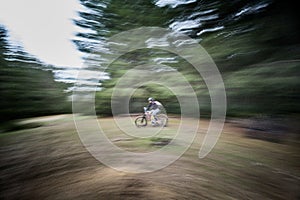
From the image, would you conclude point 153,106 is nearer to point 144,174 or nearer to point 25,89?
point 144,174

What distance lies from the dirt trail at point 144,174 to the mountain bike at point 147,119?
0.06m

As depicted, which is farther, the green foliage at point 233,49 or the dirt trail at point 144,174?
the dirt trail at point 144,174

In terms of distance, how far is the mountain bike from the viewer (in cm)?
151

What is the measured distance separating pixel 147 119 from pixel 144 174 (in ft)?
1.60

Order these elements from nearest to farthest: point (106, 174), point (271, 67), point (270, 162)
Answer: point (271, 67) → point (270, 162) → point (106, 174)

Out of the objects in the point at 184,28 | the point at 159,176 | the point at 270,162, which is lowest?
the point at 159,176

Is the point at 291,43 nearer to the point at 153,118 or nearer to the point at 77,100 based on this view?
the point at 153,118

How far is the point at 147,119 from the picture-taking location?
153cm

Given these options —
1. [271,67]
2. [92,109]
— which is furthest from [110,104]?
[271,67]

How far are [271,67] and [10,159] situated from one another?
1913 mm

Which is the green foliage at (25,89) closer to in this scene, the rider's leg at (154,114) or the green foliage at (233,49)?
the green foliage at (233,49)

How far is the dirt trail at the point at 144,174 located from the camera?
146 centimetres

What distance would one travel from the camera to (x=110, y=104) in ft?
4.98

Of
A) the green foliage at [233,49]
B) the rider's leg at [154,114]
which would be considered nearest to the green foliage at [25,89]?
the green foliage at [233,49]
